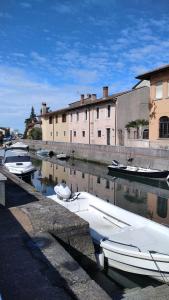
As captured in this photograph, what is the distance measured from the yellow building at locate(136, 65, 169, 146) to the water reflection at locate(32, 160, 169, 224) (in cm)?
575

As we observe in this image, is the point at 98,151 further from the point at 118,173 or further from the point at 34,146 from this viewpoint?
the point at 34,146

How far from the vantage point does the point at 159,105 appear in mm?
26641

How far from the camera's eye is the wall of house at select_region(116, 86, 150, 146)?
35.1 metres

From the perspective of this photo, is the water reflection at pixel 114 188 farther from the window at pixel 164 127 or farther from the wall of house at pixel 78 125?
the wall of house at pixel 78 125

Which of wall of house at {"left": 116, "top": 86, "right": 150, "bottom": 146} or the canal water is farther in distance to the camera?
wall of house at {"left": 116, "top": 86, "right": 150, "bottom": 146}

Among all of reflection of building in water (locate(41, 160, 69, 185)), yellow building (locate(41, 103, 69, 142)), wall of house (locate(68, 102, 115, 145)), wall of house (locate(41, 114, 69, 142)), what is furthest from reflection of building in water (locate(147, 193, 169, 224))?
yellow building (locate(41, 103, 69, 142))

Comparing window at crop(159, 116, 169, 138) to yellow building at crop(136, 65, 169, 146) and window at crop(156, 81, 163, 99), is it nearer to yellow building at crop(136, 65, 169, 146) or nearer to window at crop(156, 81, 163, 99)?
yellow building at crop(136, 65, 169, 146)

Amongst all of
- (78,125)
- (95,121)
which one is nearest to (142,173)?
(95,121)

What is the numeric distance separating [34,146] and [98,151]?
2607 centimetres

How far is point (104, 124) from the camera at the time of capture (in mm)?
37562

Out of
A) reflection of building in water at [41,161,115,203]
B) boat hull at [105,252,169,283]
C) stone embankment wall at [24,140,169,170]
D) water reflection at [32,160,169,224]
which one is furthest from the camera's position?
stone embankment wall at [24,140,169,170]

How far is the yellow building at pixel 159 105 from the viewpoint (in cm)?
2568

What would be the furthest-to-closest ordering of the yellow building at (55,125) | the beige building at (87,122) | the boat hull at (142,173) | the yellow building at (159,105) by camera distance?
the yellow building at (55,125)
the beige building at (87,122)
the yellow building at (159,105)
the boat hull at (142,173)

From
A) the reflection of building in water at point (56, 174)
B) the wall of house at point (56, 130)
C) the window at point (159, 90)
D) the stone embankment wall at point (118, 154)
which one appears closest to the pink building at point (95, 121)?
the wall of house at point (56, 130)
